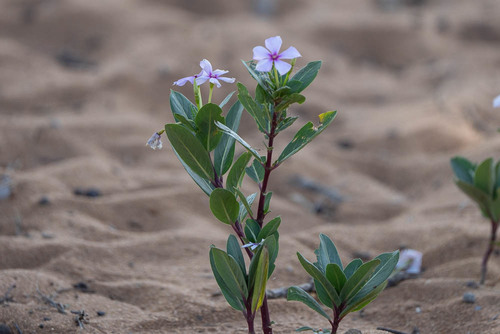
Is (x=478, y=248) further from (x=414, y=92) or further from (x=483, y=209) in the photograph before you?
(x=414, y=92)

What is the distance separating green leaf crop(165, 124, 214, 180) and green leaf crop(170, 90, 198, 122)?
87 mm

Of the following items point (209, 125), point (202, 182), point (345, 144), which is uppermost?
point (345, 144)

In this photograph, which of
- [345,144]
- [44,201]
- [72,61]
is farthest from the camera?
[72,61]

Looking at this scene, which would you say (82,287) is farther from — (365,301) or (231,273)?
(365,301)

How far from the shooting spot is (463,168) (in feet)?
6.26

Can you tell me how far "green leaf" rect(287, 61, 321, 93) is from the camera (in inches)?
47.8

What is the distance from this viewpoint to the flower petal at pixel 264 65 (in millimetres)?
1113

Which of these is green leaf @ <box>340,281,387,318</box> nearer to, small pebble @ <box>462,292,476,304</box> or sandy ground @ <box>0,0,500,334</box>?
sandy ground @ <box>0,0,500,334</box>

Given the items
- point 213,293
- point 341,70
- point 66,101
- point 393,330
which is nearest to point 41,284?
point 213,293

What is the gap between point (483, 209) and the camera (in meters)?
1.83

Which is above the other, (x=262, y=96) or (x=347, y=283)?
(x=262, y=96)

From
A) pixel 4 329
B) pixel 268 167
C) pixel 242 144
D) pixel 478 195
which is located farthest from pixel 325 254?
pixel 4 329

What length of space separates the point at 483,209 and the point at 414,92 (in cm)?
314

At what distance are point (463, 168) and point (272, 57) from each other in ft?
3.45
